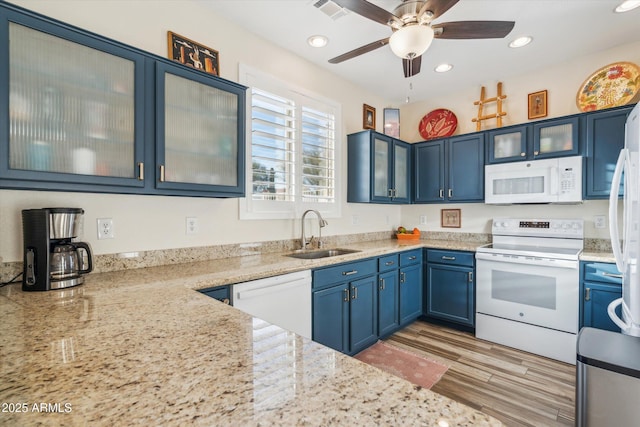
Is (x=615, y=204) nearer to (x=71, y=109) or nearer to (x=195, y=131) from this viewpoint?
(x=195, y=131)

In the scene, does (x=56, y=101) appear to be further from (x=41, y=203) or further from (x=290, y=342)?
(x=290, y=342)

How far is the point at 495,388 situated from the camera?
218 centimetres

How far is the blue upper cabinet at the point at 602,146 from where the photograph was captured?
2.55 m

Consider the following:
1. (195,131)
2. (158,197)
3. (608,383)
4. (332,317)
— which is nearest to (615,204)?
(608,383)

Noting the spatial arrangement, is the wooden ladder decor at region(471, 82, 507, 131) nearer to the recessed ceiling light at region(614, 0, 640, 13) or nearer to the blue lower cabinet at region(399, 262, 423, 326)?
the recessed ceiling light at region(614, 0, 640, 13)

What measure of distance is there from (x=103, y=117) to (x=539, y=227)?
12.5ft

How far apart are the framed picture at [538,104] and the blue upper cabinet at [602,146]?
0.52 metres

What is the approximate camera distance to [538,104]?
10.5 ft

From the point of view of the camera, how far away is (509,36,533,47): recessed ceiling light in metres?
2.62

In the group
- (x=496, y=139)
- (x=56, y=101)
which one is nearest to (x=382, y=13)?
(x=56, y=101)

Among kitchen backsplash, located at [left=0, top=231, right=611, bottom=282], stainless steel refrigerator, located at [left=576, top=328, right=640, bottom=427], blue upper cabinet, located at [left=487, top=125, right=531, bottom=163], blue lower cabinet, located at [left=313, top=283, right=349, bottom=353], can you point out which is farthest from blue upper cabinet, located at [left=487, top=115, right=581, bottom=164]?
blue lower cabinet, located at [left=313, top=283, right=349, bottom=353]

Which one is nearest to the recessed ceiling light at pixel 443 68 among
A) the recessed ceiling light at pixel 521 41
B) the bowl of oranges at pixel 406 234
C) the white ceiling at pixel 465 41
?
the white ceiling at pixel 465 41

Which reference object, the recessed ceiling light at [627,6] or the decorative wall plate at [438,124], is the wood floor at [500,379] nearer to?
the decorative wall plate at [438,124]

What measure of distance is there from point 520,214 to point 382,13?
2653 millimetres
